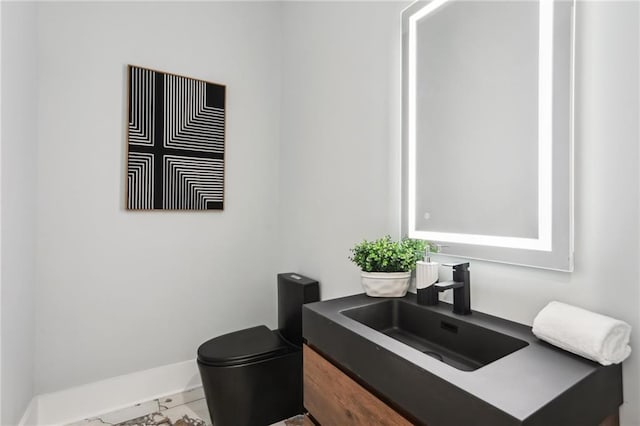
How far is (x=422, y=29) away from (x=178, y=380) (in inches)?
93.2

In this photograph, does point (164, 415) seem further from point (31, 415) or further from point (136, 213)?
point (136, 213)

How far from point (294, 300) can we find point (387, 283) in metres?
0.84

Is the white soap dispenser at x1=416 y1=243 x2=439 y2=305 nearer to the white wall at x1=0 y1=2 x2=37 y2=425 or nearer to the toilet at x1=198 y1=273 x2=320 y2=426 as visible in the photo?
the toilet at x1=198 y1=273 x2=320 y2=426

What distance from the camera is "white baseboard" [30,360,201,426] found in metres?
1.77

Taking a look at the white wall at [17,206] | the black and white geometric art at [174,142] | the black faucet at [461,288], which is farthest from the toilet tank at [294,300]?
the white wall at [17,206]

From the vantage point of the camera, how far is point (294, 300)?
2.00m

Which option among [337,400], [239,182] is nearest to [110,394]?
[239,182]

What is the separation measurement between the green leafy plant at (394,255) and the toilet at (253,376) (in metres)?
0.71

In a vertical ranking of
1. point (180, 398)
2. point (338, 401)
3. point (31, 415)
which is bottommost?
point (180, 398)

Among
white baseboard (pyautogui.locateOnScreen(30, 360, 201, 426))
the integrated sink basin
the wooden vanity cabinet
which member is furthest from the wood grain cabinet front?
white baseboard (pyautogui.locateOnScreen(30, 360, 201, 426))

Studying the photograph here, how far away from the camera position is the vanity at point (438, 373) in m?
0.65

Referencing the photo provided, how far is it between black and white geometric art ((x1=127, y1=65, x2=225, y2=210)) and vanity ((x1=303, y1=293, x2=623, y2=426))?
1.31 m

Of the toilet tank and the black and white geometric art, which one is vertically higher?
the black and white geometric art

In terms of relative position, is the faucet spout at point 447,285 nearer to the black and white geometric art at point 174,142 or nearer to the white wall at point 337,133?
the white wall at point 337,133
